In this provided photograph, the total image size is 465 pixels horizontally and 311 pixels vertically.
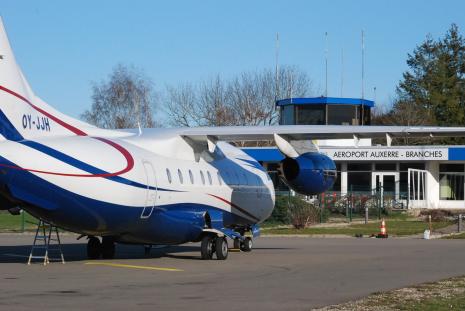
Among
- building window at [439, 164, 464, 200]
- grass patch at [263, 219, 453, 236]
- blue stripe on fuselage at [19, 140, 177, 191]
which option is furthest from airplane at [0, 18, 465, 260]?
building window at [439, 164, 464, 200]

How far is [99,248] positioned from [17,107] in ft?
17.3

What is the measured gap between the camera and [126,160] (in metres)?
19.6

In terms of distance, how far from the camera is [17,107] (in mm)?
18422

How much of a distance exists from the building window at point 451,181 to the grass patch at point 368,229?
44.1 feet

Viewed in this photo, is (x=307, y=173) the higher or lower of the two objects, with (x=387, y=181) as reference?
lower

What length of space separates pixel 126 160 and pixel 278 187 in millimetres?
40921

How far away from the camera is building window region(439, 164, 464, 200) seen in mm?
56188

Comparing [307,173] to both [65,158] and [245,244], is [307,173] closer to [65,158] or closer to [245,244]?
[245,244]

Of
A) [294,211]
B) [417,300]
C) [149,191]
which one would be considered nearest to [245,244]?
[149,191]

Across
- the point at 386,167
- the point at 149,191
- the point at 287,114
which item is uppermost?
the point at 287,114

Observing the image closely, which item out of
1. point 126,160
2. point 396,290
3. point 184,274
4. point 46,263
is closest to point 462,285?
point 396,290

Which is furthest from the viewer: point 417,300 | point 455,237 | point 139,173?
point 455,237

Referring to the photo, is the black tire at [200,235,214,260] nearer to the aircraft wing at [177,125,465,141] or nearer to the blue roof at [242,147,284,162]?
the aircraft wing at [177,125,465,141]

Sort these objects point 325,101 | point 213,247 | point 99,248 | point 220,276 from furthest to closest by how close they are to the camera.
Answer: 1. point 325,101
2. point 213,247
3. point 99,248
4. point 220,276
